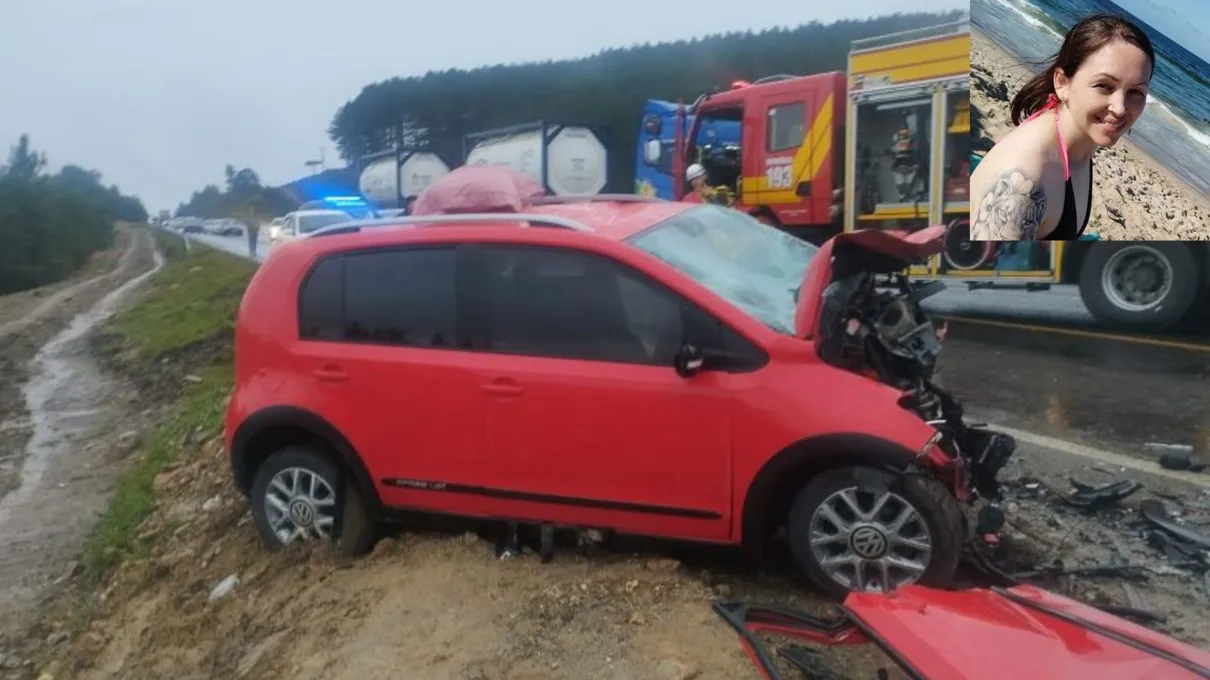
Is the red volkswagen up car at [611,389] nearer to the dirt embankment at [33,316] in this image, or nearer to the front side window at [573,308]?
the front side window at [573,308]

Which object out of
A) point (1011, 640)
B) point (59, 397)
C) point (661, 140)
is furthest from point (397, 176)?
point (59, 397)

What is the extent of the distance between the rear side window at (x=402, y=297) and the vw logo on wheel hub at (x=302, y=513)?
2.56 feet

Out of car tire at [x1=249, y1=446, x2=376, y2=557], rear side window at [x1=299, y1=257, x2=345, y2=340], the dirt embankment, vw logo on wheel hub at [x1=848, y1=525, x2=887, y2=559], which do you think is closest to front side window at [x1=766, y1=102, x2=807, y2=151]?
rear side window at [x1=299, y1=257, x2=345, y2=340]

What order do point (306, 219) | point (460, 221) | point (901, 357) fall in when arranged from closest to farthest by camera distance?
point (901, 357), point (460, 221), point (306, 219)

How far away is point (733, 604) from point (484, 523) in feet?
4.86

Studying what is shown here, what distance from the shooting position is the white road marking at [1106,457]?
15.5ft

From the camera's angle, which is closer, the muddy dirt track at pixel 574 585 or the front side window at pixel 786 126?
the muddy dirt track at pixel 574 585

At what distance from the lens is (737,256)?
14.9ft

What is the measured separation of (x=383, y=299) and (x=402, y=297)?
0.10 m

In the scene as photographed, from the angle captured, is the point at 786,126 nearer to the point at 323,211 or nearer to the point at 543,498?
the point at 323,211

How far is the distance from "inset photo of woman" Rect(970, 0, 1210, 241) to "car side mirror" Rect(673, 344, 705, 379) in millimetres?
1656

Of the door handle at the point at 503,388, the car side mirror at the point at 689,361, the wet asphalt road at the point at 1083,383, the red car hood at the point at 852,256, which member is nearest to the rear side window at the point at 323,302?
the door handle at the point at 503,388

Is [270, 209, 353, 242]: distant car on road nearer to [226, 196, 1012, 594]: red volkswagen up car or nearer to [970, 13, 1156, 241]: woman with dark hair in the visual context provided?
Answer: [226, 196, 1012, 594]: red volkswagen up car

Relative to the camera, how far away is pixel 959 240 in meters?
5.07
